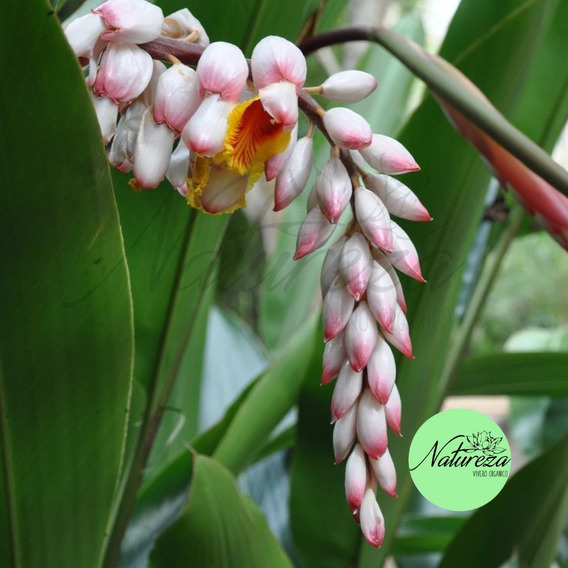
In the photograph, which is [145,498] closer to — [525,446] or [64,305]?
[64,305]

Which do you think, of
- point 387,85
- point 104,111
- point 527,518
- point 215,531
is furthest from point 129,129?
point 387,85

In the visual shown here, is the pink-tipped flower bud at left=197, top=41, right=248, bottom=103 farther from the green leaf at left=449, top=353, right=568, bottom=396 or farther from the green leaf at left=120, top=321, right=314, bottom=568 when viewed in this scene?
the green leaf at left=449, top=353, right=568, bottom=396

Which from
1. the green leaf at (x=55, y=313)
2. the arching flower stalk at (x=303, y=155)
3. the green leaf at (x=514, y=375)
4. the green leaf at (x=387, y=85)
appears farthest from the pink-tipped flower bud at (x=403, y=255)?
the green leaf at (x=387, y=85)

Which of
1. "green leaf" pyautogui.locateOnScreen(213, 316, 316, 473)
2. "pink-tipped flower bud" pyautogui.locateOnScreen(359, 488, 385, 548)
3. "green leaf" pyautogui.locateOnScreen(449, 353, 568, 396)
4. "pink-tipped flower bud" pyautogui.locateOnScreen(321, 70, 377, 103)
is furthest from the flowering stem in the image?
"green leaf" pyautogui.locateOnScreen(449, 353, 568, 396)

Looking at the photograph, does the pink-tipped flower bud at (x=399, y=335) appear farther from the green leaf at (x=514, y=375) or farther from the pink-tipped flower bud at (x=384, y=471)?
the green leaf at (x=514, y=375)

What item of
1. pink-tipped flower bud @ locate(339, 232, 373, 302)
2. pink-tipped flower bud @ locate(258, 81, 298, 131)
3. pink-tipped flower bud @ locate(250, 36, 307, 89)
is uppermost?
pink-tipped flower bud @ locate(250, 36, 307, 89)
